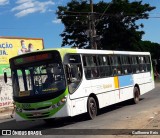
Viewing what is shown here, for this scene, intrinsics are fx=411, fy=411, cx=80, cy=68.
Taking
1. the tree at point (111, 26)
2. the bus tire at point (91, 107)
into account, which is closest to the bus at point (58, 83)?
the bus tire at point (91, 107)

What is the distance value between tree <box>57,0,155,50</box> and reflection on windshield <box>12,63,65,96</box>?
38.6 meters

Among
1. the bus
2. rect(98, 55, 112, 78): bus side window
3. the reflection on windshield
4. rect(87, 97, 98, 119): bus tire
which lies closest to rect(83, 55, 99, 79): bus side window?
the bus

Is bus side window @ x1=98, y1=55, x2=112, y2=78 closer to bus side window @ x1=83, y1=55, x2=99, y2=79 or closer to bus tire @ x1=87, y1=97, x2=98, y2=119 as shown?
bus side window @ x1=83, y1=55, x2=99, y2=79

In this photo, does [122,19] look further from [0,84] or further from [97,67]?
[97,67]

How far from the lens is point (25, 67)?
14500 mm

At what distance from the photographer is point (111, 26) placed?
53812 millimetres

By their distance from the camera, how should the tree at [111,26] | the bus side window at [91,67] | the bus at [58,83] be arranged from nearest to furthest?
the bus at [58,83], the bus side window at [91,67], the tree at [111,26]

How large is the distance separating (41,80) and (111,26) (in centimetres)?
4074

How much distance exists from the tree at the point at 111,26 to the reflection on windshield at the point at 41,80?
3857 centimetres

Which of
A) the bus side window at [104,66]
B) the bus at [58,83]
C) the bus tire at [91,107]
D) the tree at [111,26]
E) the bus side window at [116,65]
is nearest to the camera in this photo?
the bus at [58,83]

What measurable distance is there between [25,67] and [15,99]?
1175 mm

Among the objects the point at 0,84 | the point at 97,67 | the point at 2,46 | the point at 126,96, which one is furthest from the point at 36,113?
the point at 2,46

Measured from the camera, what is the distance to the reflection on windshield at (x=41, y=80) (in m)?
13.8

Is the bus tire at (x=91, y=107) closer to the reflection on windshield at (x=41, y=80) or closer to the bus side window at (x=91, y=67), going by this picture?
the bus side window at (x=91, y=67)
